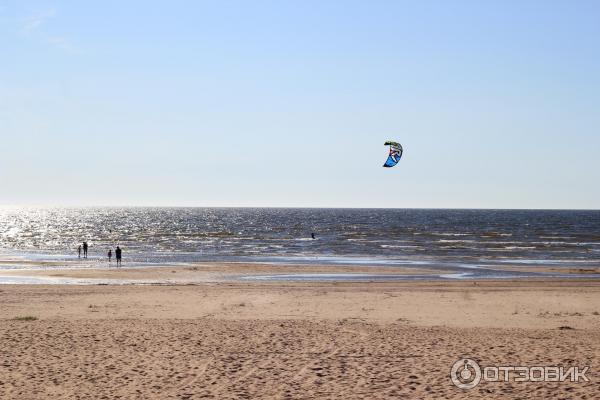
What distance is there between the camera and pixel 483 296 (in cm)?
2967

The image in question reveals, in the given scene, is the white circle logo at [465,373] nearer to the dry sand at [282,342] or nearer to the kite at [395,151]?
the dry sand at [282,342]

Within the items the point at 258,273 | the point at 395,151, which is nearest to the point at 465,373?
the point at 395,151

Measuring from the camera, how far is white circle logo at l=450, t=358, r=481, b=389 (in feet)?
43.4

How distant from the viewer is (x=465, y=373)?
46.0 feet

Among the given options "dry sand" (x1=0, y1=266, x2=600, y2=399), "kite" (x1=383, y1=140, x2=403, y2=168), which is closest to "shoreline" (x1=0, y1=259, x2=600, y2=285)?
"dry sand" (x1=0, y1=266, x2=600, y2=399)

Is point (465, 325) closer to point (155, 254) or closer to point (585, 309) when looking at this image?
point (585, 309)

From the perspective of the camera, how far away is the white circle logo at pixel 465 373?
13.2 m

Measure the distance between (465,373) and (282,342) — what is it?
5.30 meters

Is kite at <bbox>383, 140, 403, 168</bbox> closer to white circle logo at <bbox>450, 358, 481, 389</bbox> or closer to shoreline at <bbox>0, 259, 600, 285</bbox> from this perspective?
shoreline at <bbox>0, 259, 600, 285</bbox>

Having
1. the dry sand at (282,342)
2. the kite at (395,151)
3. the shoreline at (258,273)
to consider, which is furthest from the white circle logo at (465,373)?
the shoreline at (258,273)

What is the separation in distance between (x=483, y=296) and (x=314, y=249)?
140 feet

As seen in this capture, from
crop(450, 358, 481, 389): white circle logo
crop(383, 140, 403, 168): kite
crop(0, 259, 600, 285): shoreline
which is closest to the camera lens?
crop(450, 358, 481, 389): white circle logo

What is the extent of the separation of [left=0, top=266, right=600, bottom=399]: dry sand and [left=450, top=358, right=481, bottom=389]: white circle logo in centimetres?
20

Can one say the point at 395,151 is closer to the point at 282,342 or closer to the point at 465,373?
the point at 282,342
